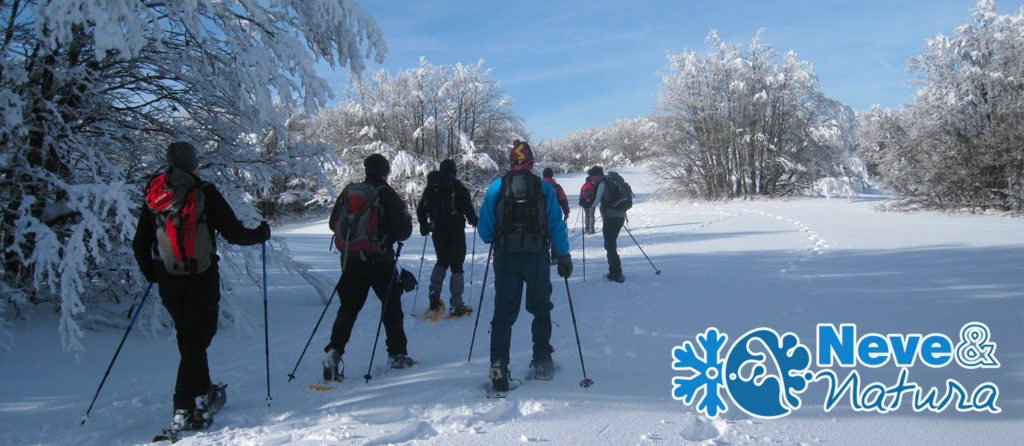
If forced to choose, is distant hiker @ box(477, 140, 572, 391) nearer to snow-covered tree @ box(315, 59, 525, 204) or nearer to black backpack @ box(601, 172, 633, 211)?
black backpack @ box(601, 172, 633, 211)

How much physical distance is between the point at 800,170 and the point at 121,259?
28.5 meters

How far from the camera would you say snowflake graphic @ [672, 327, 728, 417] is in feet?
10.6

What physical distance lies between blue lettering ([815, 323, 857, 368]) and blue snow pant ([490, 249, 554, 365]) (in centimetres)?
210

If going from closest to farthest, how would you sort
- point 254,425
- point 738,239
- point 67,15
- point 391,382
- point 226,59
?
point 254,425 → point 67,15 → point 391,382 → point 226,59 → point 738,239

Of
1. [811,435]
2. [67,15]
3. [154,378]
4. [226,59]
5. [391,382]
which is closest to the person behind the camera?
[811,435]

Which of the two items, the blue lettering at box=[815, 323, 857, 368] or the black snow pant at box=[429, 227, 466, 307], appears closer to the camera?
the blue lettering at box=[815, 323, 857, 368]

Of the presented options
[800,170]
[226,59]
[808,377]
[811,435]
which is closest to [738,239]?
[808,377]

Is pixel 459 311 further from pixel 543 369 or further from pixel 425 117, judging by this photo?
pixel 425 117

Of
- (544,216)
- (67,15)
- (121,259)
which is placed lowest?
(121,259)

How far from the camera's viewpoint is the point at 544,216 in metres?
3.77

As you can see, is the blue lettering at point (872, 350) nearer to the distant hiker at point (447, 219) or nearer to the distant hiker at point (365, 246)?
the distant hiker at point (365, 246)

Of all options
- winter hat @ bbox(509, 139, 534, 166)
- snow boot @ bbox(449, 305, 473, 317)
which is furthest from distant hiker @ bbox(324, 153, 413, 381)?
snow boot @ bbox(449, 305, 473, 317)

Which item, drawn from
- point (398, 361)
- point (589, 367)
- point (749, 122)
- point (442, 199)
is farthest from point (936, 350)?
point (749, 122)

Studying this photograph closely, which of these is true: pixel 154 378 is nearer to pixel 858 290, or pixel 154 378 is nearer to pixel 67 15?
pixel 67 15
